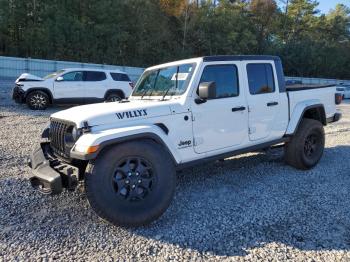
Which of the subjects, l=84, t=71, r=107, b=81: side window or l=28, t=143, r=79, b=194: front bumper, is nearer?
l=28, t=143, r=79, b=194: front bumper

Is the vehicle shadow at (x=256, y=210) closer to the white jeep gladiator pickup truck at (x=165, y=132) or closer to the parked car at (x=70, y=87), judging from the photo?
the white jeep gladiator pickup truck at (x=165, y=132)

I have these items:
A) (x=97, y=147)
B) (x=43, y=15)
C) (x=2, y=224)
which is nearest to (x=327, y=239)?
(x=97, y=147)

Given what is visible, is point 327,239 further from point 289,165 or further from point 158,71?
point 158,71

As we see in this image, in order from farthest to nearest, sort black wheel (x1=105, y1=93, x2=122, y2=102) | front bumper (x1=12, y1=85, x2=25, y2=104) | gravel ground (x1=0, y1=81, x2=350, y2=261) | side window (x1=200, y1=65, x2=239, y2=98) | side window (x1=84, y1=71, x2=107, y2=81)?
black wheel (x1=105, y1=93, x2=122, y2=102) → side window (x1=84, y1=71, x2=107, y2=81) → front bumper (x1=12, y1=85, x2=25, y2=104) → side window (x1=200, y1=65, x2=239, y2=98) → gravel ground (x1=0, y1=81, x2=350, y2=261)

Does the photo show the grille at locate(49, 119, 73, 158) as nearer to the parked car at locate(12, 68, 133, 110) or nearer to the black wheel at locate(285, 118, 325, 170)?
the black wheel at locate(285, 118, 325, 170)

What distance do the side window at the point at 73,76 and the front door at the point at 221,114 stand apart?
9023mm

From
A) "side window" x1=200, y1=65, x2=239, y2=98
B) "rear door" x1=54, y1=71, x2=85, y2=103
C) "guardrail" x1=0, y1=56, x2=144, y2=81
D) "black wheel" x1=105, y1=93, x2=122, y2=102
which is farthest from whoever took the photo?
"guardrail" x1=0, y1=56, x2=144, y2=81

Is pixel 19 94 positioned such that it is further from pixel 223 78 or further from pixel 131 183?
pixel 131 183

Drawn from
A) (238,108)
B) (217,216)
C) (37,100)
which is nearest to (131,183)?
(217,216)

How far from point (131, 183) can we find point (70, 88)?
31.5ft

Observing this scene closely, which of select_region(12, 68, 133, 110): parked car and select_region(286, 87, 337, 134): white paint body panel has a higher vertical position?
select_region(12, 68, 133, 110): parked car

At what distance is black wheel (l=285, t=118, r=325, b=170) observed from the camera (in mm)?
5457

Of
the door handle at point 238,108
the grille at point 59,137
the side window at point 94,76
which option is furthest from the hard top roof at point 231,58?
the side window at point 94,76

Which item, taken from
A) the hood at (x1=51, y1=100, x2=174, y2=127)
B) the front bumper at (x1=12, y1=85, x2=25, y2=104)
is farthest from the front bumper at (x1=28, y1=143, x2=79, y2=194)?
the front bumper at (x1=12, y1=85, x2=25, y2=104)
